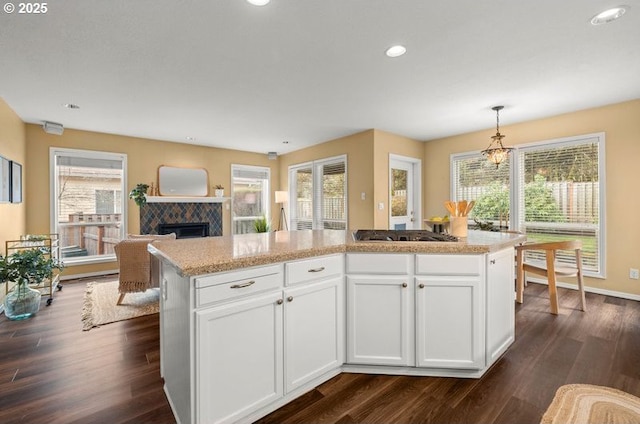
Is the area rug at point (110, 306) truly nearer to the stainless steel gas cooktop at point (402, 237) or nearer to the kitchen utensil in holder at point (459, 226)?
the stainless steel gas cooktop at point (402, 237)

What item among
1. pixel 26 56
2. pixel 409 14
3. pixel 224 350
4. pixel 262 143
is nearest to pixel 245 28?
pixel 409 14

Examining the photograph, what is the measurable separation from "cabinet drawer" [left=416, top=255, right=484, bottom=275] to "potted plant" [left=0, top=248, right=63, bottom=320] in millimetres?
3623

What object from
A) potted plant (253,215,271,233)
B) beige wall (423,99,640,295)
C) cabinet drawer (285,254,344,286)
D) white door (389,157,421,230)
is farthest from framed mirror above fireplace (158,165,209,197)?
beige wall (423,99,640,295)

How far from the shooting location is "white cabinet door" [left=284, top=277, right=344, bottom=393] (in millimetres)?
1719

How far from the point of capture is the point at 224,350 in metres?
1.45

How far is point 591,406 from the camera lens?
1.70m

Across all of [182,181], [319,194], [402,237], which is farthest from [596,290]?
[182,181]

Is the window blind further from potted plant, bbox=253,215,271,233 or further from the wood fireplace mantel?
the wood fireplace mantel

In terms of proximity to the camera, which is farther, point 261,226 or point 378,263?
point 261,226

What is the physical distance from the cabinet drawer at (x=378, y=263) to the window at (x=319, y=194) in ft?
11.3

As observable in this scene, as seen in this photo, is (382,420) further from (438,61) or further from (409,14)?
(438,61)

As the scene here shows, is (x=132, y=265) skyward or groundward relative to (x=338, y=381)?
skyward

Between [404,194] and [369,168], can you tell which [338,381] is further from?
[404,194]

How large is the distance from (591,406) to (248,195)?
620 centimetres
